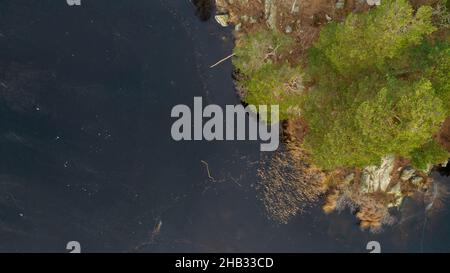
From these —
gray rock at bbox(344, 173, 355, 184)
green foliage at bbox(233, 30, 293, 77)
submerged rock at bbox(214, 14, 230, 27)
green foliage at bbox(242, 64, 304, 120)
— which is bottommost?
gray rock at bbox(344, 173, 355, 184)

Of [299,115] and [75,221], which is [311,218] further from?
[75,221]

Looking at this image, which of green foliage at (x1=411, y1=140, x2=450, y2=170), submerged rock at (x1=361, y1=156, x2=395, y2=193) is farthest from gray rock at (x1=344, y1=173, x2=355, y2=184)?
green foliage at (x1=411, y1=140, x2=450, y2=170)

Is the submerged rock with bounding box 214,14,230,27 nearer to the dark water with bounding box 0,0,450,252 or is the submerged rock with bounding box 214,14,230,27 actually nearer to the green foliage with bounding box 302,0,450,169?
the dark water with bounding box 0,0,450,252

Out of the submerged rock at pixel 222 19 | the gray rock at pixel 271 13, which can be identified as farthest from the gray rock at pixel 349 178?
the submerged rock at pixel 222 19

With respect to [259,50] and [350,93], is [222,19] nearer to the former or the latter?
[259,50]

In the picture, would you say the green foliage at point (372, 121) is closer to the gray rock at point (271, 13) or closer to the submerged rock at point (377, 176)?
the submerged rock at point (377, 176)

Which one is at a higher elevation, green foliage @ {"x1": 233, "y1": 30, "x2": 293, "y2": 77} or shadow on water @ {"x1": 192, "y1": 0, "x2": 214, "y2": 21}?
shadow on water @ {"x1": 192, "y1": 0, "x2": 214, "y2": 21}
